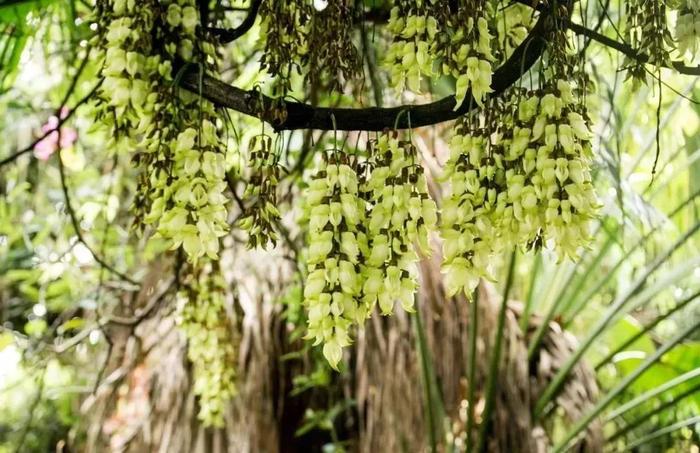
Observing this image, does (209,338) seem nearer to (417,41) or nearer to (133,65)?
(133,65)

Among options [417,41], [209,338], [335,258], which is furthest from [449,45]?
[209,338]

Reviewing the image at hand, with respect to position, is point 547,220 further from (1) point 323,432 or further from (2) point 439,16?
(1) point 323,432

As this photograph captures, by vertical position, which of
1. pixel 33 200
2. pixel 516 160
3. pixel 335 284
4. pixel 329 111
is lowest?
pixel 335 284

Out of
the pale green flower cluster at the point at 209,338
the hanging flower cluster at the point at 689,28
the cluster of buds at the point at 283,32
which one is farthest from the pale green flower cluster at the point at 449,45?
the pale green flower cluster at the point at 209,338

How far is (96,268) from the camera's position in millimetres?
2557

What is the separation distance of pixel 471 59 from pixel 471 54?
0.01m

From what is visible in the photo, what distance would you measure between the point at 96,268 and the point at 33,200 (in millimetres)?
732

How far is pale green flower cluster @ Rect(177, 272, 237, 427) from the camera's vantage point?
5.51 ft

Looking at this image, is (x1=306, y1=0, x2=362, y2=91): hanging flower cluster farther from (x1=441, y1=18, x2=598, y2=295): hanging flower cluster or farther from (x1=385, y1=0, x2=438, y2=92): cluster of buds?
(x1=441, y1=18, x2=598, y2=295): hanging flower cluster

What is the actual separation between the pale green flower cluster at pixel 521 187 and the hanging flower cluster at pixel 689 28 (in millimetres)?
201

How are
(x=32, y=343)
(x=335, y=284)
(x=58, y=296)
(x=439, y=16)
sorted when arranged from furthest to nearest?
1. (x=58, y=296)
2. (x=32, y=343)
3. (x=439, y=16)
4. (x=335, y=284)

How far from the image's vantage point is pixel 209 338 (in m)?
1.75

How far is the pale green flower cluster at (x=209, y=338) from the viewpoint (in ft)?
5.51

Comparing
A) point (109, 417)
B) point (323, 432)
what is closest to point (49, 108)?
point (109, 417)
